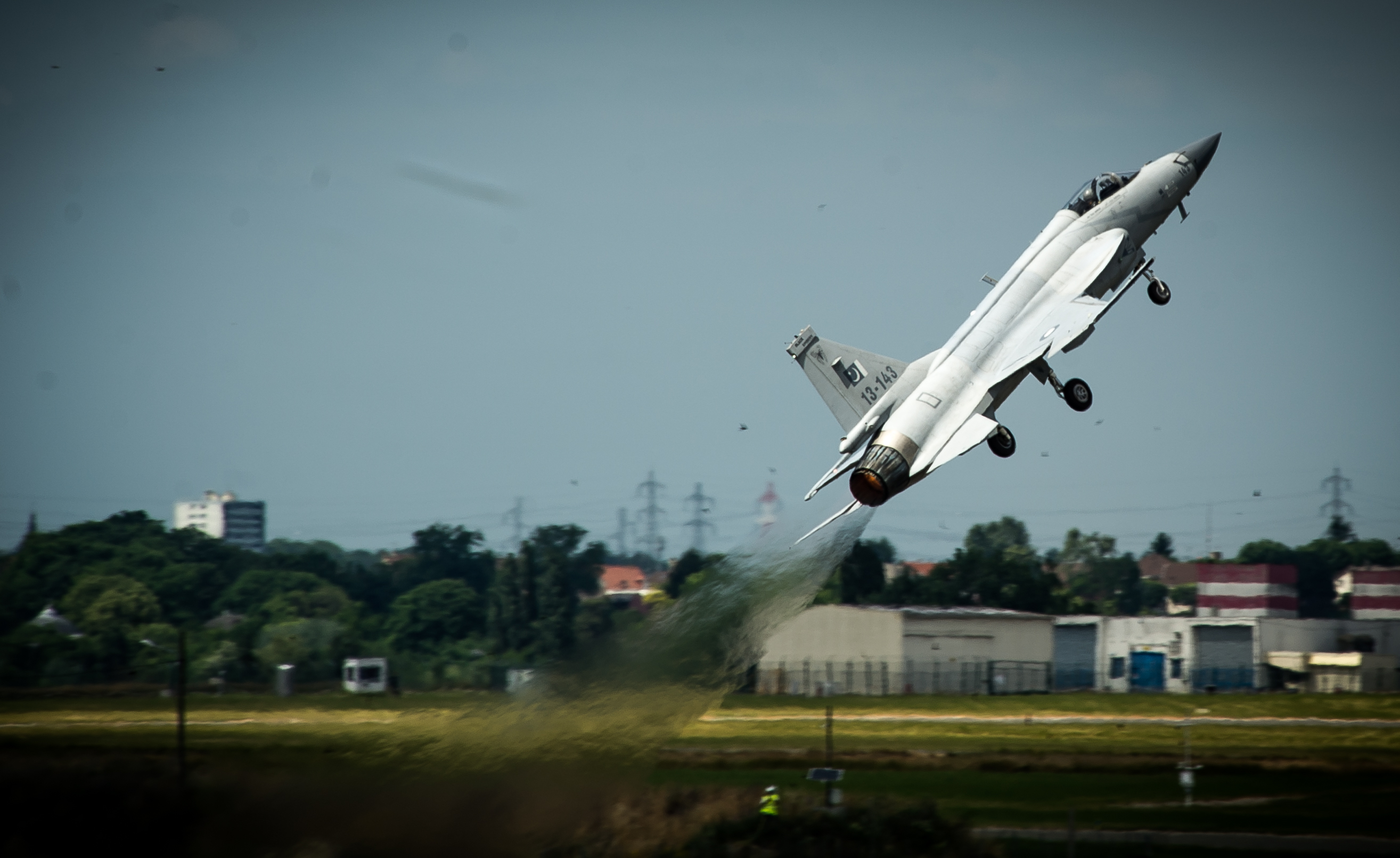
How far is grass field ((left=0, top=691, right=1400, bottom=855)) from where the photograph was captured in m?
27.1

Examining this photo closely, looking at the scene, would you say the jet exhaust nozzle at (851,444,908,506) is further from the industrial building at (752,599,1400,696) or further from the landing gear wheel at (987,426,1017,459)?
the industrial building at (752,599,1400,696)

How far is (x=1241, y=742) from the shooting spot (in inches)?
1853

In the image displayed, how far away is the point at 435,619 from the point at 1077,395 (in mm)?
77701

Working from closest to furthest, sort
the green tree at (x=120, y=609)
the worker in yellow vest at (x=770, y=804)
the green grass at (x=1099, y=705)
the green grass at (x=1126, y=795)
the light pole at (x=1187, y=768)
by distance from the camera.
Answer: the worker in yellow vest at (x=770, y=804) → the green grass at (x=1126, y=795) → the light pole at (x=1187, y=768) → the green grass at (x=1099, y=705) → the green tree at (x=120, y=609)

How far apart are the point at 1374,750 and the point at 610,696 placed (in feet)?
103

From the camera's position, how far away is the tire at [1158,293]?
32.5 meters

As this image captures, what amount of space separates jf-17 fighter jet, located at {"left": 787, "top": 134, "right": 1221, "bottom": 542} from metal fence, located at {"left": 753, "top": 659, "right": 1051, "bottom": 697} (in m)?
33.5

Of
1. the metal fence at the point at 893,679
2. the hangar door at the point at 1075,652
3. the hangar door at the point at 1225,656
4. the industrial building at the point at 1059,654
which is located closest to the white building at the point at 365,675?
the metal fence at the point at 893,679

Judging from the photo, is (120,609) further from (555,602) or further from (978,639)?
(978,639)

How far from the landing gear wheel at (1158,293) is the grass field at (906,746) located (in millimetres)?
13367

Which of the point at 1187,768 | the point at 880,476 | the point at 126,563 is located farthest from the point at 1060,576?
the point at 880,476

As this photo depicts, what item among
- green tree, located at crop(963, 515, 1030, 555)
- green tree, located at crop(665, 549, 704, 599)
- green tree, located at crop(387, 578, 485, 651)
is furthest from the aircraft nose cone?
green tree, located at crop(963, 515, 1030, 555)

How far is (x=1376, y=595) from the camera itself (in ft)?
284

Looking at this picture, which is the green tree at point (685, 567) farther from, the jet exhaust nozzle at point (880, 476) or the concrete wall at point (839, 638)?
the jet exhaust nozzle at point (880, 476)
